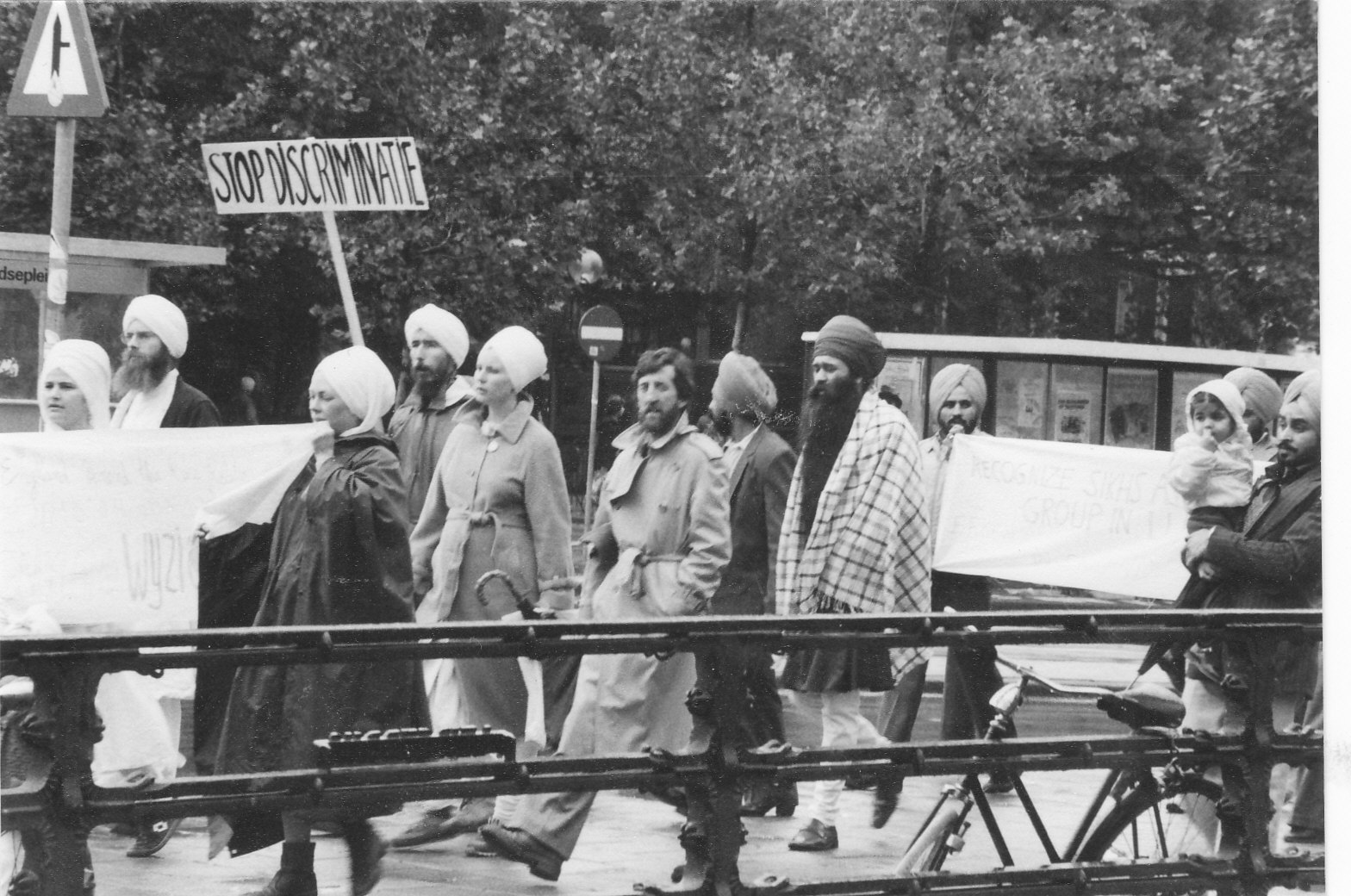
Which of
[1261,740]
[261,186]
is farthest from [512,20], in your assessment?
[1261,740]

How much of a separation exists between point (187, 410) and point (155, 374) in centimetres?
18

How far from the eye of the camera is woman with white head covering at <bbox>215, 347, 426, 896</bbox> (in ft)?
16.7

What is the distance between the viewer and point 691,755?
3912 millimetres

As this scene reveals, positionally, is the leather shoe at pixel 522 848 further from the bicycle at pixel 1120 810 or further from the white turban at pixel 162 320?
the white turban at pixel 162 320

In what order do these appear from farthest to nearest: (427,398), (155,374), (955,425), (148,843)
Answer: (955,425)
(427,398)
(155,374)
(148,843)

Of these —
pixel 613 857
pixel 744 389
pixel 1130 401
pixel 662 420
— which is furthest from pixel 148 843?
pixel 1130 401

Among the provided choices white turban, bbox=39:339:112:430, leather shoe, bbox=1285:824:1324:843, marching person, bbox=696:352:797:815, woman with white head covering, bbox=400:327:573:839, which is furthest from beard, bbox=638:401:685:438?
leather shoe, bbox=1285:824:1324:843

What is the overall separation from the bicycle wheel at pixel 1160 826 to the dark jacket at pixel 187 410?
3.53 meters

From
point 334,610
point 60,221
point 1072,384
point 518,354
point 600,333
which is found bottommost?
point 334,610

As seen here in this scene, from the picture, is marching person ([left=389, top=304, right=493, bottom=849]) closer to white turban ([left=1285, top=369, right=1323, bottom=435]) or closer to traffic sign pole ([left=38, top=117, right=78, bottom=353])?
traffic sign pole ([left=38, top=117, right=78, bottom=353])

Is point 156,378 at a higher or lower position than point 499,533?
higher

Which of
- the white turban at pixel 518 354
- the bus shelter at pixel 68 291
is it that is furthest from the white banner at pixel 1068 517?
the bus shelter at pixel 68 291

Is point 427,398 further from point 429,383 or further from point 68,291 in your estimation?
point 68,291

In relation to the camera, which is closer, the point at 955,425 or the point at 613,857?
the point at 613,857
